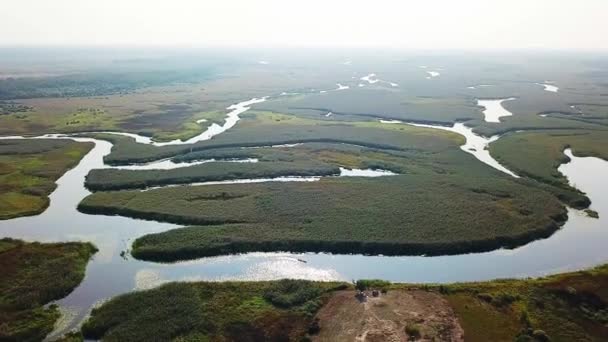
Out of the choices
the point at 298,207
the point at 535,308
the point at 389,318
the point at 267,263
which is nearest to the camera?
the point at 389,318

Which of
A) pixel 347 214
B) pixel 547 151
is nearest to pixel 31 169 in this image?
pixel 347 214

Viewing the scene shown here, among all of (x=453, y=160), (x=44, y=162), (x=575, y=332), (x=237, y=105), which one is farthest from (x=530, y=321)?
(x=237, y=105)

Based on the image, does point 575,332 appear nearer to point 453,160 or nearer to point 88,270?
point 88,270

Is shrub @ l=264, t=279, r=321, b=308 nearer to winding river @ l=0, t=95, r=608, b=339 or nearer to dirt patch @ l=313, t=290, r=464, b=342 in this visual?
dirt patch @ l=313, t=290, r=464, b=342

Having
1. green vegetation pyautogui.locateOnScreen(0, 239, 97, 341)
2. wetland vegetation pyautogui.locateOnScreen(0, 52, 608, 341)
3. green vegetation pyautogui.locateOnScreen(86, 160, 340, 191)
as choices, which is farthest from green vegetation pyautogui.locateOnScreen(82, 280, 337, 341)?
green vegetation pyautogui.locateOnScreen(86, 160, 340, 191)

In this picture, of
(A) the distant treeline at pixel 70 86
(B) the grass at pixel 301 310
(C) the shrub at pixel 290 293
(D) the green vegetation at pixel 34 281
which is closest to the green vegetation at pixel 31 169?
(D) the green vegetation at pixel 34 281

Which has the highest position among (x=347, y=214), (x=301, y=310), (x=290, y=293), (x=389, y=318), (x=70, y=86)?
(x=347, y=214)

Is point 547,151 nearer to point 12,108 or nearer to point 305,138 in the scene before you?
point 305,138
